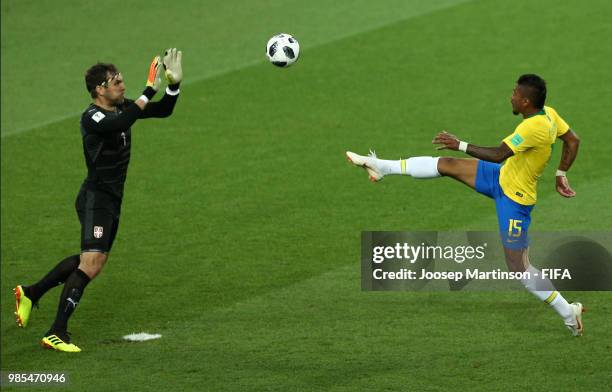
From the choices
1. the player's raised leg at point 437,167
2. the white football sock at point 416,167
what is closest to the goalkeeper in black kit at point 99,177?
the player's raised leg at point 437,167

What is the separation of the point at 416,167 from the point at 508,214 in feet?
3.17

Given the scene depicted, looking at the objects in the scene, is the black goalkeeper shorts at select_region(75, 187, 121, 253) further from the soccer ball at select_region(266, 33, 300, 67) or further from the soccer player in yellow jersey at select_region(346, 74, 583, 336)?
the soccer player in yellow jersey at select_region(346, 74, 583, 336)

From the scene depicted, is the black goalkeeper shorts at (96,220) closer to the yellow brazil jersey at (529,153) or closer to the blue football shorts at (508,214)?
the blue football shorts at (508,214)

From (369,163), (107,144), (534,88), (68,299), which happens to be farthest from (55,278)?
(534,88)

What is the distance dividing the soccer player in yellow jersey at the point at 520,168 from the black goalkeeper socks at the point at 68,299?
3154 millimetres

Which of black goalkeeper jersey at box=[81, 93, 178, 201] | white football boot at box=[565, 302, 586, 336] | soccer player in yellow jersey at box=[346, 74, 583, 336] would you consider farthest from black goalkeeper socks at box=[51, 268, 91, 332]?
white football boot at box=[565, 302, 586, 336]

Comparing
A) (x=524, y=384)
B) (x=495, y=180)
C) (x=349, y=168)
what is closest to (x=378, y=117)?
(x=349, y=168)

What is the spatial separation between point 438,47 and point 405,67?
0.97 m

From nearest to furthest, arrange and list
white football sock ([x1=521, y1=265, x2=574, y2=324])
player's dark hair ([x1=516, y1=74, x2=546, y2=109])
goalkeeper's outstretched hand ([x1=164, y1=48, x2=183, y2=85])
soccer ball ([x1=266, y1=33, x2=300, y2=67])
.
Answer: player's dark hair ([x1=516, y1=74, x2=546, y2=109]) < white football sock ([x1=521, y1=265, x2=574, y2=324]) < goalkeeper's outstretched hand ([x1=164, y1=48, x2=183, y2=85]) < soccer ball ([x1=266, y1=33, x2=300, y2=67])

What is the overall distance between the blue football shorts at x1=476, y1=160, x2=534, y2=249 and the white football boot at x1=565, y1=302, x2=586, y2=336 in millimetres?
697

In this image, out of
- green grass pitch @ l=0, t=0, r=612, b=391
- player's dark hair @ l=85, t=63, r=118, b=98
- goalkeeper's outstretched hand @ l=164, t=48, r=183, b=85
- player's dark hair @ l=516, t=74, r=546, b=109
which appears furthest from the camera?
goalkeeper's outstretched hand @ l=164, t=48, r=183, b=85

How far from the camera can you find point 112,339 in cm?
1138

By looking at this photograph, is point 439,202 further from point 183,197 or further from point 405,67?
point 405,67

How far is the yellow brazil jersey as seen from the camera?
10.6 meters
